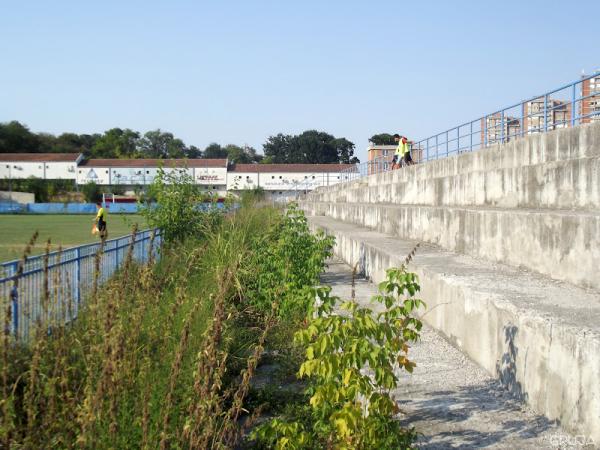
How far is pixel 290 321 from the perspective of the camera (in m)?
7.42

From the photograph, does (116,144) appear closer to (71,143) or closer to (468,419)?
(71,143)

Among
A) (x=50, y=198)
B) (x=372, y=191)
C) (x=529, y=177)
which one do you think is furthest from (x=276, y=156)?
(x=529, y=177)

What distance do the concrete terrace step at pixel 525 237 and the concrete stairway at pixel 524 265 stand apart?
1 cm

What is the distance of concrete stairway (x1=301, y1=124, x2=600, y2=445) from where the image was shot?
3.38 metres

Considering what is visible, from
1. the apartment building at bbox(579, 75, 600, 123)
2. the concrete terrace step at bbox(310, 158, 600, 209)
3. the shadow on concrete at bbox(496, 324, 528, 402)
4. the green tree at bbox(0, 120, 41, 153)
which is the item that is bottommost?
the shadow on concrete at bbox(496, 324, 528, 402)

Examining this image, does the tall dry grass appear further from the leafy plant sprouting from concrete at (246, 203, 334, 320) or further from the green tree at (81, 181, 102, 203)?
the green tree at (81, 181, 102, 203)

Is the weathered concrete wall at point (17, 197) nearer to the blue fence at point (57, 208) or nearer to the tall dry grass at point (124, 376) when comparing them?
the blue fence at point (57, 208)

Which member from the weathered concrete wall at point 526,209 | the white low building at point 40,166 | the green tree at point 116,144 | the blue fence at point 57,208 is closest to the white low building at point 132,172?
the white low building at point 40,166

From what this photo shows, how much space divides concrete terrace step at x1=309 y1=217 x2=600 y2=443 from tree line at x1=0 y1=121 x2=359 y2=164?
101m

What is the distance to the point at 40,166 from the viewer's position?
84312mm

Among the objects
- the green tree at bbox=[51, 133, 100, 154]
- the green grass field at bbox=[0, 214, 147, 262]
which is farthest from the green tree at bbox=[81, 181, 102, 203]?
the green grass field at bbox=[0, 214, 147, 262]

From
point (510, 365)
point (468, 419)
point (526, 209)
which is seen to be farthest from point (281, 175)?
point (468, 419)

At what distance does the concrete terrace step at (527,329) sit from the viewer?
10.4 ft

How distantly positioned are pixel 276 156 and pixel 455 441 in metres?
125
